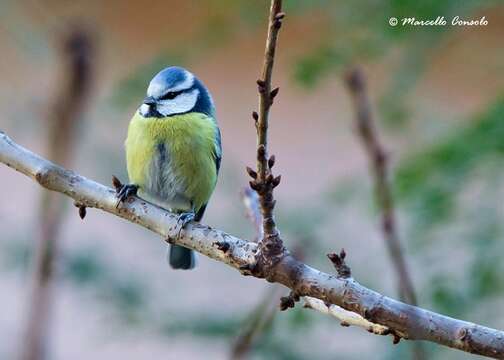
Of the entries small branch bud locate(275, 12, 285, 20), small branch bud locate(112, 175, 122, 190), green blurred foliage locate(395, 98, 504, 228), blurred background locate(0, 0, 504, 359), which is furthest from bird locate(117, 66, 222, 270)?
small branch bud locate(275, 12, 285, 20)

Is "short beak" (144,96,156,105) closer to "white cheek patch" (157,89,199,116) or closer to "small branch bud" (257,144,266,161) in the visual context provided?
"white cheek patch" (157,89,199,116)

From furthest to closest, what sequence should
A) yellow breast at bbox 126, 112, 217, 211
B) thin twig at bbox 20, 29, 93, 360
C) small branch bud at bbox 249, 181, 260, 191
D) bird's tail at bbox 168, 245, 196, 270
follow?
bird's tail at bbox 168, 245, 196, 270 → yellow breast at bbox 126, 112, 217, 211 → thin twig at bbox 20, 29, 93, 360 → small branch bud at bbox 249, 181, 260, 191

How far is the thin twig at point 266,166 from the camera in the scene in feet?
3.22

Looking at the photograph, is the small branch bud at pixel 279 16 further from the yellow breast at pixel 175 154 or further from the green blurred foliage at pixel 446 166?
the yellow breast at pixel 175 154

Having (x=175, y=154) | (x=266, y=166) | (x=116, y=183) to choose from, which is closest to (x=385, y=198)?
(x=266, y=166)

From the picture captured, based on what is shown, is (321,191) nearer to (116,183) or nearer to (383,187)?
(116,183)

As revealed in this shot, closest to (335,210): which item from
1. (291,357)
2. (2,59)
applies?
(291,357)

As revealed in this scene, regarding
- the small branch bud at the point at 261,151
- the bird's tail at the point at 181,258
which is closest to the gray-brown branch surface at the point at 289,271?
the small branch bud at the point at 261,151

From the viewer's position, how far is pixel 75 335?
4066mm

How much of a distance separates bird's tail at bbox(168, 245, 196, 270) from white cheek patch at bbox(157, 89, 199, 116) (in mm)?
319

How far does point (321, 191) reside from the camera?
2457mm

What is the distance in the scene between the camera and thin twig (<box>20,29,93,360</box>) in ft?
3.81

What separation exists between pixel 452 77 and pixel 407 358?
1116mm

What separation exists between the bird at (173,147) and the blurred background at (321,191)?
126mm
